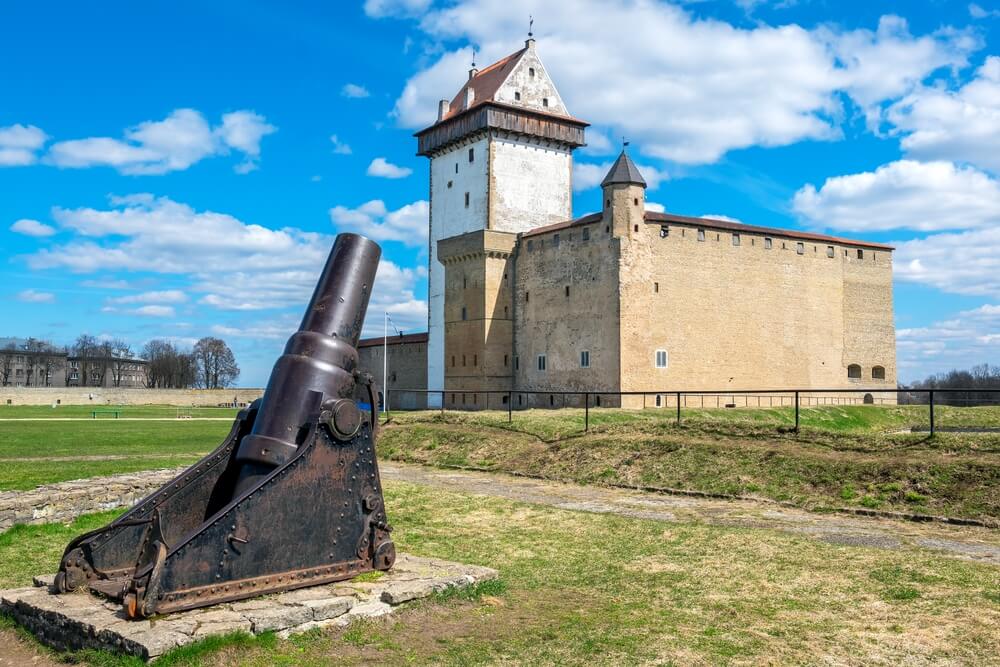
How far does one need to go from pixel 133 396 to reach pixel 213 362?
77.9 ft

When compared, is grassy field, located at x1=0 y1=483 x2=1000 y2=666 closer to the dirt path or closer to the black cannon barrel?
the dirt path

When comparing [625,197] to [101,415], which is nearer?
[625,197]

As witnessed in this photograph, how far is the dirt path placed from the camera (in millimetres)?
8051

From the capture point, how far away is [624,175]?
35.4m

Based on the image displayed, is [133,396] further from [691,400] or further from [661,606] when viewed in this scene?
[661,606]

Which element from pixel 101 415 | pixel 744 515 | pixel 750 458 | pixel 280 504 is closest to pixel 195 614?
pixel 280 504

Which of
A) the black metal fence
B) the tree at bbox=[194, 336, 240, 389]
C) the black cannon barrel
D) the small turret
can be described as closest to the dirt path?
the black cannon barrel

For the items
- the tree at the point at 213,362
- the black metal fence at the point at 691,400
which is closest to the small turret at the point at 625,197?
the black metal fence at the point at 691,400

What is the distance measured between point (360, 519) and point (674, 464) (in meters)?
8.31

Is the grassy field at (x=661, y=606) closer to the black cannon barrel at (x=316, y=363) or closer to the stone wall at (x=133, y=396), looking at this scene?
the black cannon barrel at (x=316, y=363)

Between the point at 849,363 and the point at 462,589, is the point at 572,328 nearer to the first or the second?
the point at 849,363

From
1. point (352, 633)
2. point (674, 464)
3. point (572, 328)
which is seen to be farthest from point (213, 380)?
point (352, 633)

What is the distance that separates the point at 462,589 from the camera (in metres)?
5.85

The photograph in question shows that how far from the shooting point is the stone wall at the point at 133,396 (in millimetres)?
69375
